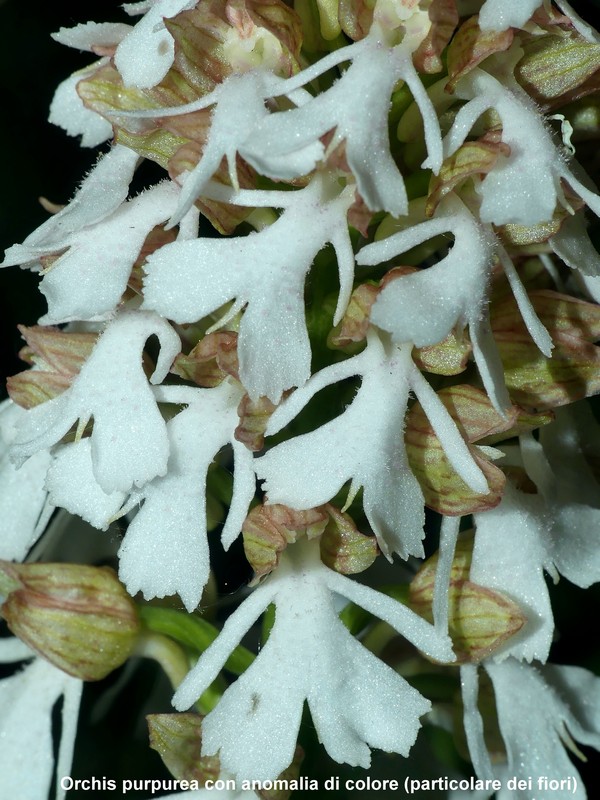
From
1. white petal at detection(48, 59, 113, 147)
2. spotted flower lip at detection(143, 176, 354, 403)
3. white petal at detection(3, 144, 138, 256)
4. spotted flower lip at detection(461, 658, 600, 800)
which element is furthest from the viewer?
white petal at detection(48, 59, 113, 147)

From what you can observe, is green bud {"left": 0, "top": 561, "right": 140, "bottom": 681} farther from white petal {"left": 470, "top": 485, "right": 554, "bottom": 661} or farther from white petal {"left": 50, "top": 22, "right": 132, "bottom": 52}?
white petal {"left": 50, "top": 22, "right": 132, "bottom": 52}

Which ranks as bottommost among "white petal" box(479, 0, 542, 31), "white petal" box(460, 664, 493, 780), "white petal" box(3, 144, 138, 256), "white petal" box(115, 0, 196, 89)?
"white petal" box(460, 664, 493, 780)

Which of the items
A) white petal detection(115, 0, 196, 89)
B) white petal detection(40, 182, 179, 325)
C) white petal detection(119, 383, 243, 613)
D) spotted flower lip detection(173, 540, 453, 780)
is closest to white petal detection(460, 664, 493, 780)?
spotted flower lip detection(173, 540, 453, 780)

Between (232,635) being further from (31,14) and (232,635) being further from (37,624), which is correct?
(31,14)

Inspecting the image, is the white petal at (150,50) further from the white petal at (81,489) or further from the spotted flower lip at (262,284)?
the white petal at (81,489)

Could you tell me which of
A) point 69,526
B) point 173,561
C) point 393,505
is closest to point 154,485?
point 173,561

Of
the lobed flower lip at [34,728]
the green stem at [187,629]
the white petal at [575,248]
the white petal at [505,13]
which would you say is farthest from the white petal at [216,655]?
the white petal at [505,13]
